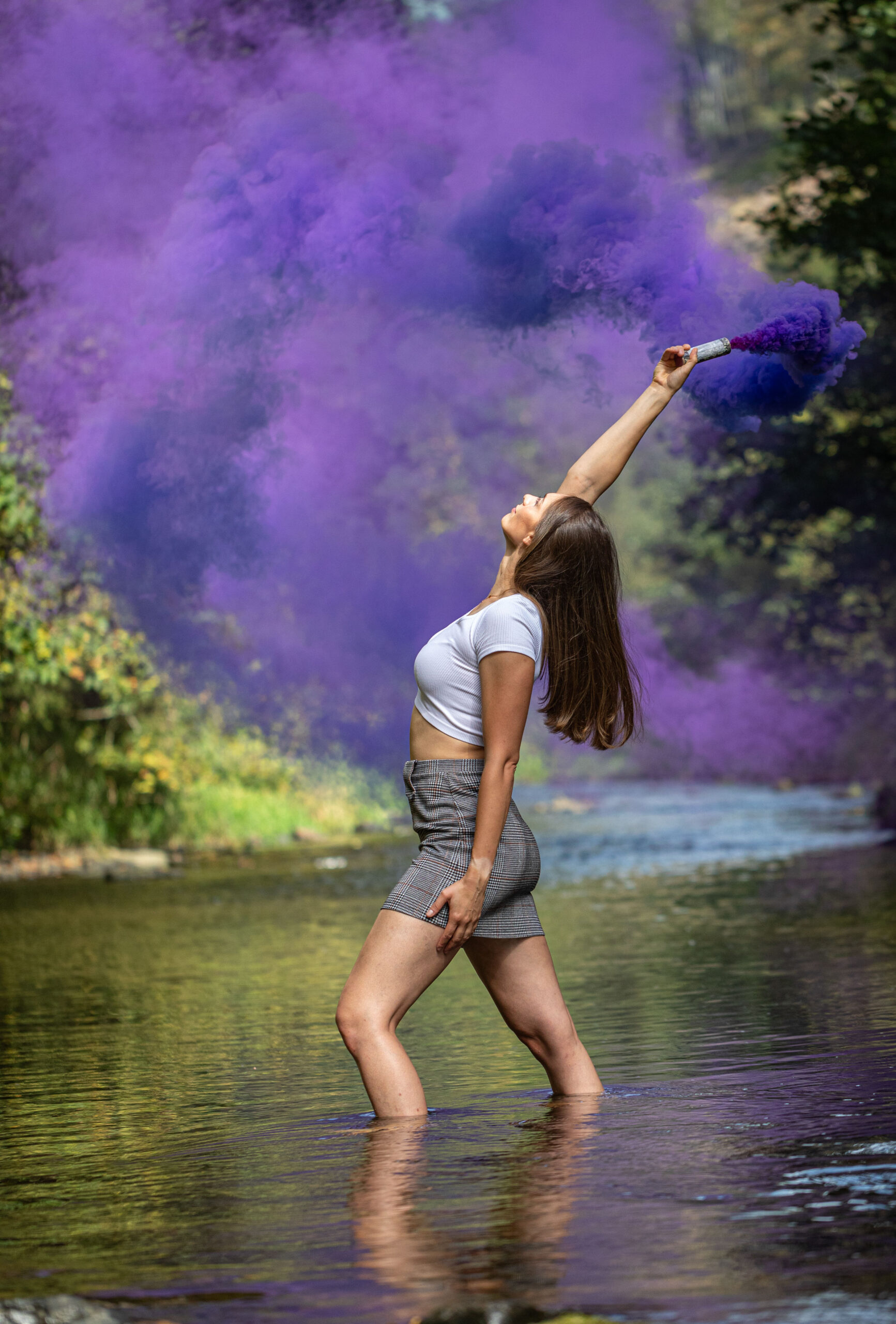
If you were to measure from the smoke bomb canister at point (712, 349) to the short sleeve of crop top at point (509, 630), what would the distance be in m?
1.08

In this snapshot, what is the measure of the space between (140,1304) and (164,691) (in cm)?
1607

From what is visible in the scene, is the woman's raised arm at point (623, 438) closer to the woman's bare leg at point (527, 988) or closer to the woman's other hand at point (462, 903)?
the woman's other hand at point (462, 903)

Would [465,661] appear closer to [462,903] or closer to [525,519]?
[525,519]

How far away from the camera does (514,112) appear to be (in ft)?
45.0

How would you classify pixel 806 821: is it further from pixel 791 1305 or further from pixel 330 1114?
pixel 791 1305

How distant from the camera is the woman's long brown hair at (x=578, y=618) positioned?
413 centimetres

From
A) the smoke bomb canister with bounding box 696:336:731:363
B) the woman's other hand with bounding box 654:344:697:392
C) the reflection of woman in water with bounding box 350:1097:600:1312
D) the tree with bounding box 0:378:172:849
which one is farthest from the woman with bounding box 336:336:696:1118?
the tree with bounding box 0:378:172:849

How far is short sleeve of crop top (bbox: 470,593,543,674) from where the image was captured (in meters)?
3.97

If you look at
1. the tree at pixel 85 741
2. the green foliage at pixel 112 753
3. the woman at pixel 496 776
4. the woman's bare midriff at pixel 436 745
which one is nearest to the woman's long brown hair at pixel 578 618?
the woman at pixel 496 776

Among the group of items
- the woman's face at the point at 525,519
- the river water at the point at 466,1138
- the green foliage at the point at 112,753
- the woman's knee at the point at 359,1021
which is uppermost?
the woman's face at the point at 525,519

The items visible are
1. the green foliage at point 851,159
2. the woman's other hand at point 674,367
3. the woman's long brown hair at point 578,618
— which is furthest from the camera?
the green foliage at point 851,159

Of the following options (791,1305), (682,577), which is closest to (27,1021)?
(791,1305)

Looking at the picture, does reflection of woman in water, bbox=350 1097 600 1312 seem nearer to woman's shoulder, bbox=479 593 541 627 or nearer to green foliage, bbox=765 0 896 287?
woman's shoulder, bbox=479 593 541 627

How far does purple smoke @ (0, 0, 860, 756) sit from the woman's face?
2.72 meters
